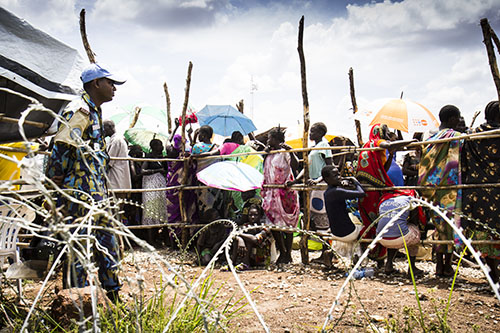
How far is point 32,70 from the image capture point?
338 centimetres

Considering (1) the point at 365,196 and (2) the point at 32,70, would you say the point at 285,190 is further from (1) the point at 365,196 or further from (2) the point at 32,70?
(2) the point at 32,70

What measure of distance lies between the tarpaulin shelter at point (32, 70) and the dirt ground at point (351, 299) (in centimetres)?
157

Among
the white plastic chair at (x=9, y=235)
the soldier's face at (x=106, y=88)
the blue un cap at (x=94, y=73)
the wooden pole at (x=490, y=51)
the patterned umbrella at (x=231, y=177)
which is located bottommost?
the white plastic chair at (x=9, y=235)

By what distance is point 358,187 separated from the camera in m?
4.73

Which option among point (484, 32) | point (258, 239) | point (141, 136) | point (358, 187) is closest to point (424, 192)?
point (358, 187)

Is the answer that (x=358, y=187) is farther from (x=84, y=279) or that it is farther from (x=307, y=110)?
(x=84, y=279)

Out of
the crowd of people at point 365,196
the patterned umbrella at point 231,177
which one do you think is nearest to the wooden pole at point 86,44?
the crowd of people at point 365,196

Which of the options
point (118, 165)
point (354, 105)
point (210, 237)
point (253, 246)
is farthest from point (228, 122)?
point (253, 246)

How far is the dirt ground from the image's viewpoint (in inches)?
121

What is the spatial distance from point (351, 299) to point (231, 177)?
2.35 meters

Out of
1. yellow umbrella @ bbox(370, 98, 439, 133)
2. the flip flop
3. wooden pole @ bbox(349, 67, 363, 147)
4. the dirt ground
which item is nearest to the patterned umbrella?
the dirt ground

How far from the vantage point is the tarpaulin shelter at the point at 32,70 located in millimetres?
3266

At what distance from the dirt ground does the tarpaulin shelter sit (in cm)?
157

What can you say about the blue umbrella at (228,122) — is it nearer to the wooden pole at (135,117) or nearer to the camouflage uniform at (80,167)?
the wooden pole at (135,117)
